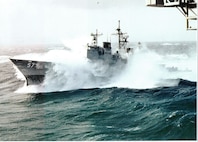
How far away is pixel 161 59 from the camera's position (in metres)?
14.4

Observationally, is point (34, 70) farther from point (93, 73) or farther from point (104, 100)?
point (104, 100)

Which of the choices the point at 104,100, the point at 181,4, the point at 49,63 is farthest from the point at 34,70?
the point at 181,4

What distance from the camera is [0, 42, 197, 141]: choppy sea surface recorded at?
6.58 m

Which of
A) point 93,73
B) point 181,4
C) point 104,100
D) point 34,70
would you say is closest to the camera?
point 181,4

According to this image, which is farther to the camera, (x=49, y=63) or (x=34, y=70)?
(x=34, y=70)

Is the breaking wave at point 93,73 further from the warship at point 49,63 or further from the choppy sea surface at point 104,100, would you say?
the warship at point 49,63

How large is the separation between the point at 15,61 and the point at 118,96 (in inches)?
181

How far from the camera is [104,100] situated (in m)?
10.2

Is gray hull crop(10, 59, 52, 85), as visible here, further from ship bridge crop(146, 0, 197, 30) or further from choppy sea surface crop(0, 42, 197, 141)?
ship bridge crop(146, 0, 197, 30)

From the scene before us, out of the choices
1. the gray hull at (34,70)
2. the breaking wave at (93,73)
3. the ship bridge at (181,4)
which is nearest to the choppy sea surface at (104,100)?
the breaking wave at (93,73)

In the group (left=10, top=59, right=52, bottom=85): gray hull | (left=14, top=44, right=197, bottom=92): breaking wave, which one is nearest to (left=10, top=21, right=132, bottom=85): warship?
(left=10, top=59, right=52, bottom=85): gray hull

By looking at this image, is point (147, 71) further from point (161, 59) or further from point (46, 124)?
point (46, 124)

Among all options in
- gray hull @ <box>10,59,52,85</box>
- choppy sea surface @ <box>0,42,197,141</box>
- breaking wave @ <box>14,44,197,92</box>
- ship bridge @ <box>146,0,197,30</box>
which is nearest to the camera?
ship bridge @ <box>146,0,197,30</box>

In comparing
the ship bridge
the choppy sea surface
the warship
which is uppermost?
the ship bridge
